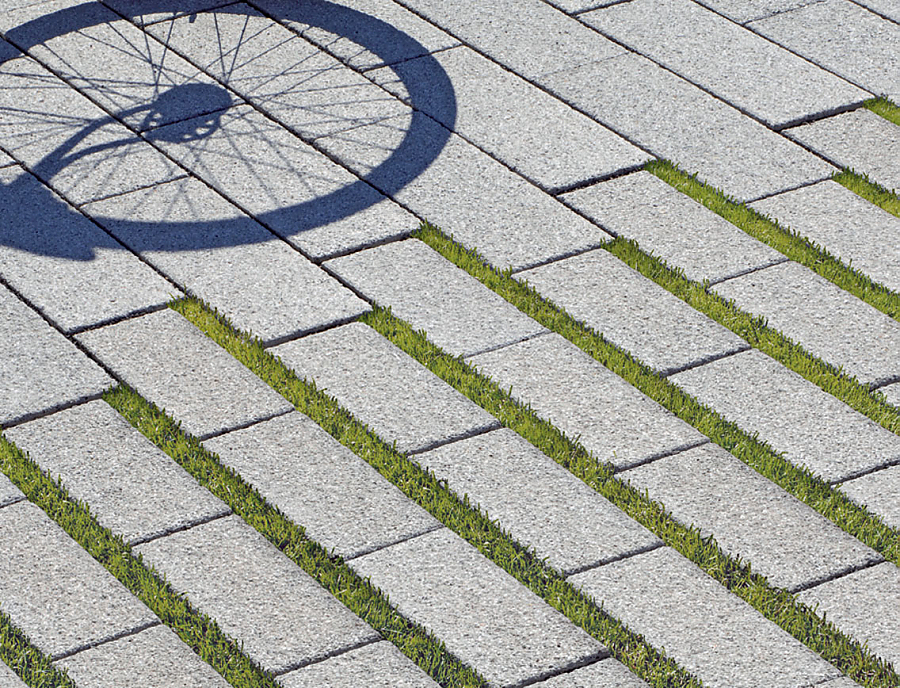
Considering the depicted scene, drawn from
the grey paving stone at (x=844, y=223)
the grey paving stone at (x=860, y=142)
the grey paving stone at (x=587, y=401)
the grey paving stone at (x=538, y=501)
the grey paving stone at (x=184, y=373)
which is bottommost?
the grey paving stone at (x=538, y=501)

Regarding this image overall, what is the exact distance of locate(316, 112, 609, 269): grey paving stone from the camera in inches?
250

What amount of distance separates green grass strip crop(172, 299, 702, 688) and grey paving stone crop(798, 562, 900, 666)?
1.88 feet

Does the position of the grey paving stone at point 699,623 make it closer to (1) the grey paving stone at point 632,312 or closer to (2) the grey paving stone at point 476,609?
(2) the grey paving stone at point 476,609

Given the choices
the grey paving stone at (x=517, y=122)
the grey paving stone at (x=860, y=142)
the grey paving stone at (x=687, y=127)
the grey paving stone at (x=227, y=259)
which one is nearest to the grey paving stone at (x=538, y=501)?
the grey paving stone at (x=227, y=259)

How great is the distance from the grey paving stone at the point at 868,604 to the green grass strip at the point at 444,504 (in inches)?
22.5

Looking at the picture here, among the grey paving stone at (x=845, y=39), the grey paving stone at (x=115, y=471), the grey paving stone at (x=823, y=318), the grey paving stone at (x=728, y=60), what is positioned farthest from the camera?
the grey paving stone at (x=845, y=39)

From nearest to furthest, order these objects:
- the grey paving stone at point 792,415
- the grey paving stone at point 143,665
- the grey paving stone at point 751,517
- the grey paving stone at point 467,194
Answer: the grey paving stone at point 143,665 < the grey paving stone at point 751,517 < the grey paving stone at point 792,415 < the grey paving stone at point 467,194

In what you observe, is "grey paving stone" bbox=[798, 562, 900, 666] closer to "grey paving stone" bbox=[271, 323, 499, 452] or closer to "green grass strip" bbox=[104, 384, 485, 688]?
"green grass strip" bbox=[104, 384, 485, 688]

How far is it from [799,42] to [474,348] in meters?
3.62

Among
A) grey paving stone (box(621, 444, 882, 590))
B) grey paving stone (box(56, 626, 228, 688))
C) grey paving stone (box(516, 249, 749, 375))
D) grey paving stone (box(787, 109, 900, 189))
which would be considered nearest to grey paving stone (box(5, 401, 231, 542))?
grey paving stone (box(56, 626, 228, 688))

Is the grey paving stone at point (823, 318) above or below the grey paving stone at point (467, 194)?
below

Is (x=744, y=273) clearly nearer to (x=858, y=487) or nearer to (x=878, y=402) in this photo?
(x=878, y=402)

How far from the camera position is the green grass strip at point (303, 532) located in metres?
4.29

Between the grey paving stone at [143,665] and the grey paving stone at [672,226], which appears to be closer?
the grey paving stone at [143,665]
